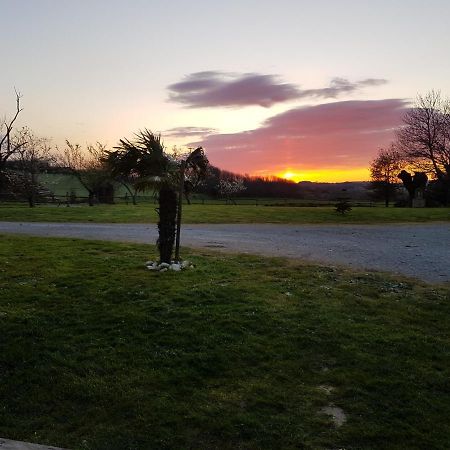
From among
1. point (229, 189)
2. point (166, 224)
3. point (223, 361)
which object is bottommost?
point (223, 361)

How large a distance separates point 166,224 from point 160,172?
3.88 ft

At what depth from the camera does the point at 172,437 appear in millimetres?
4180

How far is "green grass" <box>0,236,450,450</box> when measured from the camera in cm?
427

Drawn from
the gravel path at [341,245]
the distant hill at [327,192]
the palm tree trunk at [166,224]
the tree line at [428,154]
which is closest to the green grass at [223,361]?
the palm tree trunk at [166,224]

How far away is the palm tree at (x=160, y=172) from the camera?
1008 centimetres

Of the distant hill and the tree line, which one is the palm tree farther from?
the distant hill

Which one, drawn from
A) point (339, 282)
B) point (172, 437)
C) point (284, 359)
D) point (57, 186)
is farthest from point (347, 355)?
point (57, 186)

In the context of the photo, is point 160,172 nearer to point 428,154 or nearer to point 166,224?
point 166,224

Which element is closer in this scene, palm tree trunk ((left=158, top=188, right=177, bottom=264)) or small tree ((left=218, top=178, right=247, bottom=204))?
palm tree trunk ((left=158, top=188, right=177, bottom=264))

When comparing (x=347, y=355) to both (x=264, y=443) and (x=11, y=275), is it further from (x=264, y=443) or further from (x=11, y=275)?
(x=11, y=275)

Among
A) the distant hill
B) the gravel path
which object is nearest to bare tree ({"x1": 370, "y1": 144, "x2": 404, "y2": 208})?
the distant hill

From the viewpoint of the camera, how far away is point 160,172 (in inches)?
402

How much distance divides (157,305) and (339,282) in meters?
3.56

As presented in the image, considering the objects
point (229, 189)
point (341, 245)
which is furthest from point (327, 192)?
point (341, 245)
